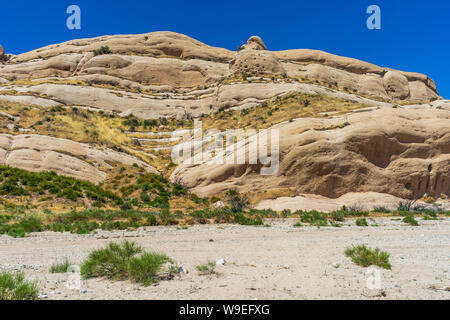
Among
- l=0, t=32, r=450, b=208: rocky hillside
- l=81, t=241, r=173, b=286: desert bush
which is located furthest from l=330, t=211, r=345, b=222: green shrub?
l=81, t=241, r=173, b=286: desert bush

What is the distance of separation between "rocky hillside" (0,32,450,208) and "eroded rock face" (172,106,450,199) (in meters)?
0.08

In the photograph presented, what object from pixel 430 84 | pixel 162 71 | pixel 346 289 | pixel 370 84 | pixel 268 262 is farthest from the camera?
pixel 430 84

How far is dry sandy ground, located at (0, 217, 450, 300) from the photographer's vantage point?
4.69 meters

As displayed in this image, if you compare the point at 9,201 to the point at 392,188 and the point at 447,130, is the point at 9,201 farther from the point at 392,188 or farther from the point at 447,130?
the point at 447,130

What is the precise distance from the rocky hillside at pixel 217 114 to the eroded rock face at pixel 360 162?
0.08 m

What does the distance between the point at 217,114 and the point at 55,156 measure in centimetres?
2211

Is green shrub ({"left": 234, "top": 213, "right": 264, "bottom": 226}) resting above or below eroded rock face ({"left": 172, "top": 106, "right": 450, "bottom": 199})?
below

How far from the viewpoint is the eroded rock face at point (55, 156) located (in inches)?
1035

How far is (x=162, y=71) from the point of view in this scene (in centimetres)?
6306

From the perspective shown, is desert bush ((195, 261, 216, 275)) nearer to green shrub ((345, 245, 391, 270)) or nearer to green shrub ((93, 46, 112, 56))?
green shrub ((345, 245, 391, 270))

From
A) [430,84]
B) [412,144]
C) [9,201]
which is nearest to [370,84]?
[430,84]

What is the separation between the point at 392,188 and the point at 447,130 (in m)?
7.00

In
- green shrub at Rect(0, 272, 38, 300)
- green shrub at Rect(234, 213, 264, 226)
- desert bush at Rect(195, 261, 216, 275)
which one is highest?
green shrub at Rect(0, 272, 38, 300)

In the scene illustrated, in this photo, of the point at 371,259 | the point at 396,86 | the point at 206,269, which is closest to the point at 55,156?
the point at 206,269
